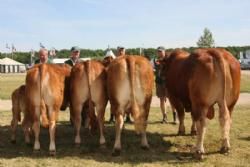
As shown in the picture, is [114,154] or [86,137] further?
[86,137]

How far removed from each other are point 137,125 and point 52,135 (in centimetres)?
165

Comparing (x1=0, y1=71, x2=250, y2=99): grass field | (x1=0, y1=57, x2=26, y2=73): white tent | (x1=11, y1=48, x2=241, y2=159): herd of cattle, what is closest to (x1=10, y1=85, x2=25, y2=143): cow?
(x1=11, y1=48, x2=241, y2=159): herd of cattle

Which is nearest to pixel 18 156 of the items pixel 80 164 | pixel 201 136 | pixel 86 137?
pixel 80 164

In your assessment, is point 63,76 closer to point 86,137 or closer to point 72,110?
point 72,110

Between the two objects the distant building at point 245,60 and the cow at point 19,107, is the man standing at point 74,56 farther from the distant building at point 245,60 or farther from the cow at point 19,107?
the distant building at point 245,60

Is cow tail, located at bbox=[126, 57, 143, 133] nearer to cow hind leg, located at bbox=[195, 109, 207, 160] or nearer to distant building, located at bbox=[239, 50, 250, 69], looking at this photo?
cow hind leg, located at bbox=[195, 109, 207, 160]

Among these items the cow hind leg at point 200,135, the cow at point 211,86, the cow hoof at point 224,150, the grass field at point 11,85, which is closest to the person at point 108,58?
the cow at point 211,86

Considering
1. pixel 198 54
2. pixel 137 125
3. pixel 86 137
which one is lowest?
pixel 86 137

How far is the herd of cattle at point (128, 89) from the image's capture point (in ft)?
25.2

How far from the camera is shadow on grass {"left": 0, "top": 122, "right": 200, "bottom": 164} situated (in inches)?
307

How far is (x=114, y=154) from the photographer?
794 cm

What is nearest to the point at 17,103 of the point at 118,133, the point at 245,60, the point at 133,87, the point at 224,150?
the point at 118,133

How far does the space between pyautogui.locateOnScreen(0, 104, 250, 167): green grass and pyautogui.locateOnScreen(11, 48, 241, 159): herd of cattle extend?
266mm

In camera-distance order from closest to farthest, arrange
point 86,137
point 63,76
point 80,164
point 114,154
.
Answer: point 80,164
point 114,154
point 63,76
point 86,137
